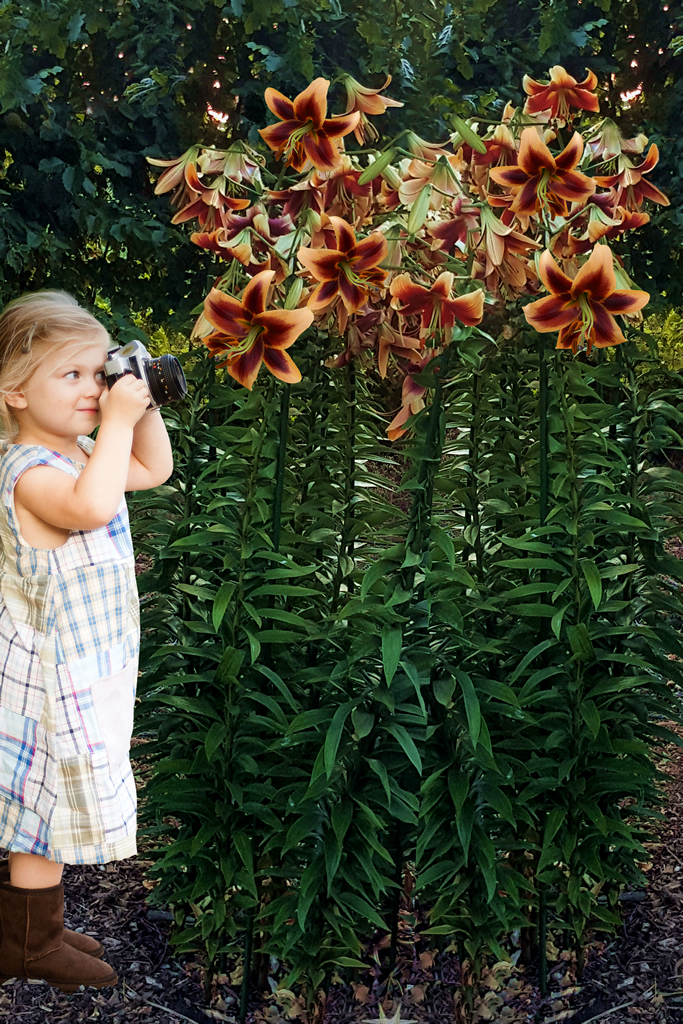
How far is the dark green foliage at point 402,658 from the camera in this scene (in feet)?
4.34

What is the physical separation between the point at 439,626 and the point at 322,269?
53 cm

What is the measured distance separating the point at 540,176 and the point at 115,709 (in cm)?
85

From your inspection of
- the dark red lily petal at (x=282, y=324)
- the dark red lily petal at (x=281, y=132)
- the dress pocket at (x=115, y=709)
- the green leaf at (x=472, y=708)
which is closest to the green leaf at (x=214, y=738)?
the dress pocket at (x=115, y=709)

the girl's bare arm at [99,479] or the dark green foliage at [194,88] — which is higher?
the dark green foliage at [194,88]

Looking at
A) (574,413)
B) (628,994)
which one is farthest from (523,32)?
(628,994)

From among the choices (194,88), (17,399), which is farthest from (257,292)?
(194,88)

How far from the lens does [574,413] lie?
1.38m

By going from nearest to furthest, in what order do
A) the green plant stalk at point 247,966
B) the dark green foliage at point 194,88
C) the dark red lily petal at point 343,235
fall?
1. the dark red lily petal at point 343,235
2. the green plant stalk at point 247,966
3. the dark green foliage at point 194,88

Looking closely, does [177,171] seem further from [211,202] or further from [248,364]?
[248,364]

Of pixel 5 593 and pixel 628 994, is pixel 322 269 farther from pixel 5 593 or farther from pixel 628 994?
pixel 628 994

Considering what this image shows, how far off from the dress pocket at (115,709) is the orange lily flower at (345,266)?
560 mm

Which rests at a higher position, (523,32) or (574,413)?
(523,32)

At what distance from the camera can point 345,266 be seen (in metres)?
1.11

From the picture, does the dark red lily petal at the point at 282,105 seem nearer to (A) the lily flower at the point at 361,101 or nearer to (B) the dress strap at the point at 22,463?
(A) the lily flower at the point at 361,101
